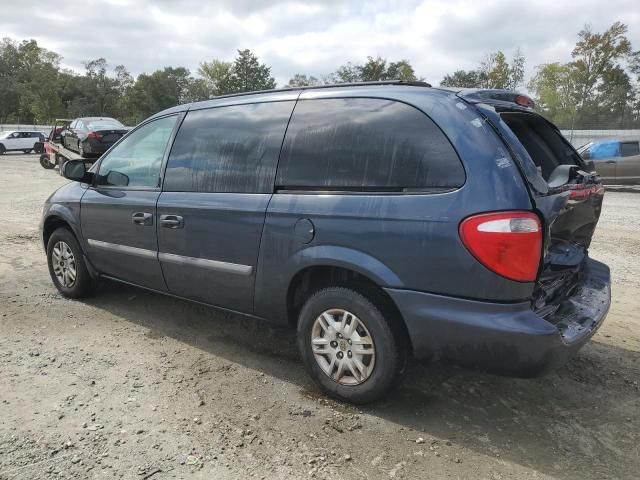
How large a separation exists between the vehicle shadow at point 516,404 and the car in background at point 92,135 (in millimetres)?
12817

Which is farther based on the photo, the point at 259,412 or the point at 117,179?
the point at 117,179

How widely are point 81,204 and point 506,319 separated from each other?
12.5 feet

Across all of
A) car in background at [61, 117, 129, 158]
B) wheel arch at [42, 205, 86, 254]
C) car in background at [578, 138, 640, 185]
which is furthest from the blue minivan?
car in background at [578, 138, 640, 185]

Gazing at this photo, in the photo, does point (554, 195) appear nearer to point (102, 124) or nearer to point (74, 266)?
point (74, 266)

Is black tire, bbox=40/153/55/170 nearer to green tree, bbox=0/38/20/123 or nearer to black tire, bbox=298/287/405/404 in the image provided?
black tire, bbox=298/287/405/404

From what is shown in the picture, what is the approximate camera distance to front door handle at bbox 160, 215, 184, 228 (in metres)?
3.73

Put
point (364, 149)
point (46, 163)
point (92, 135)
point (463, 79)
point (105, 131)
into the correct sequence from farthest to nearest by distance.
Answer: point (463, 79) → point (46, 163) → point (105, 131) → point (92, 135) → point (364, 149)

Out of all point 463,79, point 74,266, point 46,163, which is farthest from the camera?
point 463,79

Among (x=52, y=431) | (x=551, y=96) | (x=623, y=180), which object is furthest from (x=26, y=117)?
(x=52, y=431)

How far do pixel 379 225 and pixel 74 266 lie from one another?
11.2 ft

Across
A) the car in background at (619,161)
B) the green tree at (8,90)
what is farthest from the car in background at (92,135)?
the green tree at (8,90)

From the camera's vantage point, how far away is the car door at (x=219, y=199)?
3355 millimetres

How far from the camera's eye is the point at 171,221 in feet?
12.4

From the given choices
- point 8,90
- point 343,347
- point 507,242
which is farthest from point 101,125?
point 8,90
